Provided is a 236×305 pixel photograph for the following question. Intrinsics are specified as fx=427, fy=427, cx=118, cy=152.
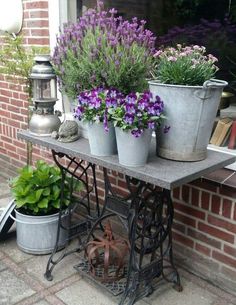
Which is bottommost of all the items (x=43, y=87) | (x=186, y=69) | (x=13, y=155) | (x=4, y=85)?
(x=13, y=155)

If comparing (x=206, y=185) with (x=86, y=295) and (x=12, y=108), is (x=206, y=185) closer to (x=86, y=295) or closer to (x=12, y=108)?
(x=86, y=295)

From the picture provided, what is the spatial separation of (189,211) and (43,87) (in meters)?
1.19

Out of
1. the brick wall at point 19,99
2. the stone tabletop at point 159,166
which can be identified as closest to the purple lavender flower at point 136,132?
the stone tabletop at point 159,166

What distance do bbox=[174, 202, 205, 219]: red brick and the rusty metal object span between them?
0.42 meters

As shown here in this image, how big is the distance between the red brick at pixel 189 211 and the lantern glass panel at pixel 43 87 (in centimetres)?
107

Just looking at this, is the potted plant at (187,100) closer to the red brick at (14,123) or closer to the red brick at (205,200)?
the red brick at (205,200)

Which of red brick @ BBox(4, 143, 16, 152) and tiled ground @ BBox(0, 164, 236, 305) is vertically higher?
red brick @ BBox(4, 143, 16, 152)

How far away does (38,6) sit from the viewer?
3.41m

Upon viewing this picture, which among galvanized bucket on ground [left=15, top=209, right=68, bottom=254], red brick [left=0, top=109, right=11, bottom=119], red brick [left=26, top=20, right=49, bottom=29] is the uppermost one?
red brick [left=26, top=20, right=49, bottom=29]

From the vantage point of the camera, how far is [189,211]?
2.68 meters

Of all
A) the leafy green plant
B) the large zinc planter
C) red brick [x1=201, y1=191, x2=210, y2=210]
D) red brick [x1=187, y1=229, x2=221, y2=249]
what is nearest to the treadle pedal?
the leafy green plant

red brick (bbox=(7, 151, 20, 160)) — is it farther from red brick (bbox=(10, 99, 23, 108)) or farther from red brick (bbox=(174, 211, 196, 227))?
red brick (bbox=(174, 211, 196, 227))

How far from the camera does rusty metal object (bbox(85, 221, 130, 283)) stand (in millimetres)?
2475

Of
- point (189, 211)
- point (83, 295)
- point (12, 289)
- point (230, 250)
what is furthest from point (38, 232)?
point (230, 250)
